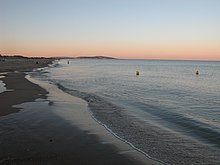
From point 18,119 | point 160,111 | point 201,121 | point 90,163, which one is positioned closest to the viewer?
point 90,163

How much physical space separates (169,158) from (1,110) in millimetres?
10423

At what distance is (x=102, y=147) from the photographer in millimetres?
9766

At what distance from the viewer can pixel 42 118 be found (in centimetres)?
1410

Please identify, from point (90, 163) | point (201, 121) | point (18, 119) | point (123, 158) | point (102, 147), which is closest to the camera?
point (90, 163)

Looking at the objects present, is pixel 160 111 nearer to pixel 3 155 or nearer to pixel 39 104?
pixel 39 104

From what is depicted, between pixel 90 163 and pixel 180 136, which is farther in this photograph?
pixel 180 136

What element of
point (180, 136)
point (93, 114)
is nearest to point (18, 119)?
point (93, 114)

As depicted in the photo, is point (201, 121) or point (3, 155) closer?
point (3, 155)

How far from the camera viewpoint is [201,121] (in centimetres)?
1490

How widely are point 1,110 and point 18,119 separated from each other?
267cm

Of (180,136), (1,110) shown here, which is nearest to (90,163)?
(180,136)

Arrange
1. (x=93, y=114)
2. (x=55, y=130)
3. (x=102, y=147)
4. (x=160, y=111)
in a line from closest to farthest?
1. (x=102, y=147)
2. (x=55, y=130)
3. (x=93, y=114)
4. (x=160, y=111)

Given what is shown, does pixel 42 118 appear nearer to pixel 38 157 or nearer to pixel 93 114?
pixel 93 114

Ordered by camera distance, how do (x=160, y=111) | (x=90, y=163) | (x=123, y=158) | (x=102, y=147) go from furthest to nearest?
(x=160, y=111) → (x=102, y=147) → (x=123, y=158) → (x=90, y=163)
